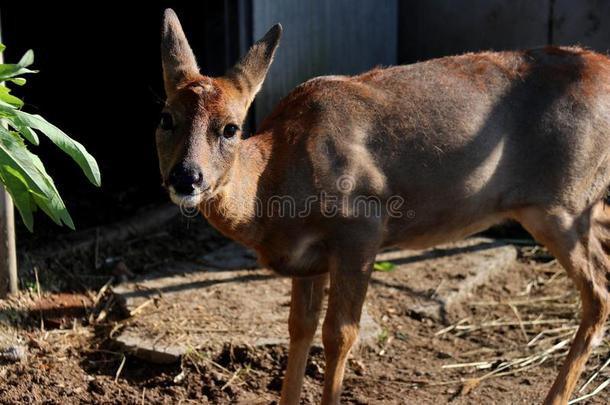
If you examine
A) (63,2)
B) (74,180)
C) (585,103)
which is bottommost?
(74,180)

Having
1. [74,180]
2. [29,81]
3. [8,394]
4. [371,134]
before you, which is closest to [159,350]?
[8,394]

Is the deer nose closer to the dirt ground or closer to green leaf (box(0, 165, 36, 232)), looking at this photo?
green leaf (box(0, 165, 36, 232))

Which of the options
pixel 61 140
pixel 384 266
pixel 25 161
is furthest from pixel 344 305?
pixel 384 266

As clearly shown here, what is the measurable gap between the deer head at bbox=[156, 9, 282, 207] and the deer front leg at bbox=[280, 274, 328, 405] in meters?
1.11

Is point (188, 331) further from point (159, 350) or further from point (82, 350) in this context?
point (82, 350)

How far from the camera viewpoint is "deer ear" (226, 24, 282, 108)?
5.44 m

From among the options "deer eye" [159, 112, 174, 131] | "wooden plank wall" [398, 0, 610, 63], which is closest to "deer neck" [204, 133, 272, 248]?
"deer eye" [159, 112, 174, 131]

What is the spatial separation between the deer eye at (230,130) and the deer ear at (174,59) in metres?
0.40

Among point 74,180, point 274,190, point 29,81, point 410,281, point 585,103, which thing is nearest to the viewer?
point 274,190

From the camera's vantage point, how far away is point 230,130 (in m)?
5.21

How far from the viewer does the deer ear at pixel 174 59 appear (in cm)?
540

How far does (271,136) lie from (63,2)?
7.00 meters

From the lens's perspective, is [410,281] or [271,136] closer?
[271,136]

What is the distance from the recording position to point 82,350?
21.4 feet
